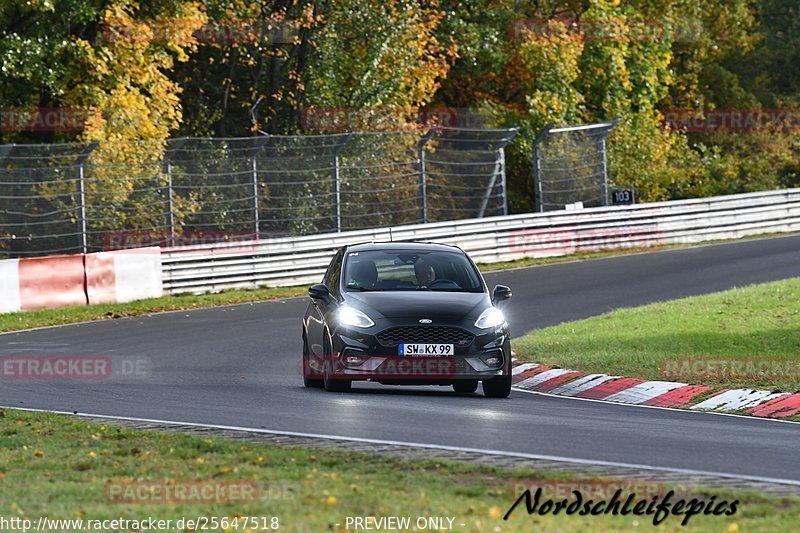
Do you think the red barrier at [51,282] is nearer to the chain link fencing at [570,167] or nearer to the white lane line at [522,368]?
the white lane line at [522,368]

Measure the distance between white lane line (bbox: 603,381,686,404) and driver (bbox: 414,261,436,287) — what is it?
226 centimetres

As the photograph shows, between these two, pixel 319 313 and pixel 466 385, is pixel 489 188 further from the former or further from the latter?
pixel 319 313

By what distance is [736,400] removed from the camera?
1446 centimetres

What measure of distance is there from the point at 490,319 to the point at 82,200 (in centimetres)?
1399

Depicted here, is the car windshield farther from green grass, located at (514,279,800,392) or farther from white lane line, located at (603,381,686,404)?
green grass, located at (514,279,800,392)

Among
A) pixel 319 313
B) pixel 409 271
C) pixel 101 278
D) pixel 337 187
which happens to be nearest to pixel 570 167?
pixel 337 187

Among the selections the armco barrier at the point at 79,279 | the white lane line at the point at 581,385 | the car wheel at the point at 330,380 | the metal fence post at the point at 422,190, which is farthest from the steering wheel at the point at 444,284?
the metal fence post at the point at 422,190

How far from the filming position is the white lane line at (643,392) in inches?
594

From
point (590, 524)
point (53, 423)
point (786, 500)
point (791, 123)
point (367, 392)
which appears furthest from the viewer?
point (791, 123)

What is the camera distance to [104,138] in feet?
102

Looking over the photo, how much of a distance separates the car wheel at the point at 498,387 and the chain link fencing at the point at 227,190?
1369 centimetres

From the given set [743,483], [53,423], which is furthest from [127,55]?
[743,483]

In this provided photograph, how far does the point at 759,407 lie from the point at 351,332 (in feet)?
13.2

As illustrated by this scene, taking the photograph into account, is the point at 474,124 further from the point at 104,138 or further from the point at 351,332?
the point at 351,332
